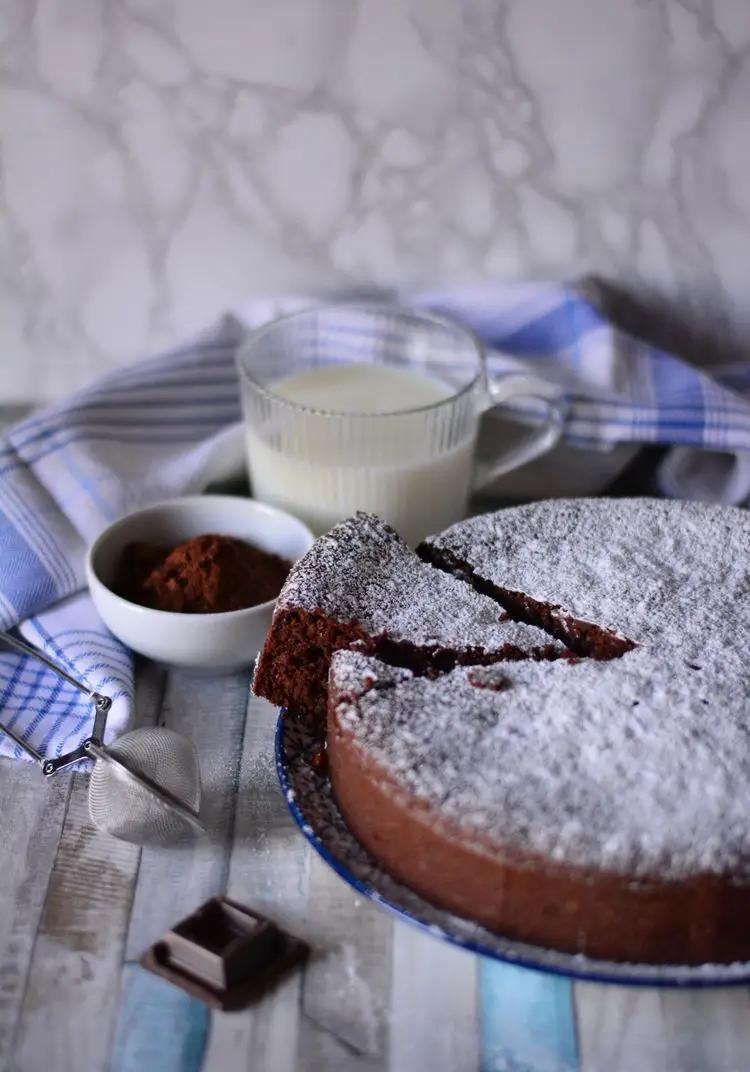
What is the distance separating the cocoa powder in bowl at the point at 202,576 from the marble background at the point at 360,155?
0.55 metres

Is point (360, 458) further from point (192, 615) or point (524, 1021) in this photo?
point (524, 1021)

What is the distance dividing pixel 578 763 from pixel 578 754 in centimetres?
1

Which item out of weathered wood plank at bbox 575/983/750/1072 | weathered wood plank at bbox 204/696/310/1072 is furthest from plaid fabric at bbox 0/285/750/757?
weathered wood plank at bbox 575/983/750/1072

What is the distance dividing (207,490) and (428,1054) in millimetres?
989

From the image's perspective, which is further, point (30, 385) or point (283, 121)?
point (30, 385)

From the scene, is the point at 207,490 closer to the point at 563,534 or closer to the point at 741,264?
the point at 563,534

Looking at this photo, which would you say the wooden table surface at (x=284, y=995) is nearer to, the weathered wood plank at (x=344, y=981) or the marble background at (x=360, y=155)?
the weathered wood plank at (x=344, y=981)

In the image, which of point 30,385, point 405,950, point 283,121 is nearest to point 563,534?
point 405,950

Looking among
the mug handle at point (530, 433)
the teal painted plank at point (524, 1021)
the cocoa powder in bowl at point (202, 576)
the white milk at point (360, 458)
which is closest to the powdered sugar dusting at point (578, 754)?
the teal painted plank at point (524, 1021)

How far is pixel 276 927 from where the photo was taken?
117 centimetres

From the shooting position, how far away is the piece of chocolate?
44.0 inches

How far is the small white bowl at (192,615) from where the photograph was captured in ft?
4.79

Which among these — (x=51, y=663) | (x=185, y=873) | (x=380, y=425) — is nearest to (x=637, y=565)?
(x=380, y=425)

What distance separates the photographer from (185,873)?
4.15 ft
